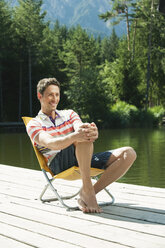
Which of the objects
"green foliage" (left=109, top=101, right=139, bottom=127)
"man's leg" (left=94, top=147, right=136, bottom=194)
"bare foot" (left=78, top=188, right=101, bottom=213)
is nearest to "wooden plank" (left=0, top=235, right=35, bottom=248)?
"bare foot" (left=78, top=188, right=101, bottom=213)

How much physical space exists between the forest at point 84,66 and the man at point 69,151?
74.0ft

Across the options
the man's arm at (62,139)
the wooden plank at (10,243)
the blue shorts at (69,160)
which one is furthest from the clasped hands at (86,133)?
the wooden plank at (10,243)

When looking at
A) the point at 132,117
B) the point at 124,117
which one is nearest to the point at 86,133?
the point at 124,117

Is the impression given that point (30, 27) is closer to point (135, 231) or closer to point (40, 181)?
point (40, 181)

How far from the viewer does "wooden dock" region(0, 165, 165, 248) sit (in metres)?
2.48

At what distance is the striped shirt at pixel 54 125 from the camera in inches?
134

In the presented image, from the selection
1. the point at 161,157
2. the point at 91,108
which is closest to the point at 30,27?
the point at 91,108

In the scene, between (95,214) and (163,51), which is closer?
(95,214)

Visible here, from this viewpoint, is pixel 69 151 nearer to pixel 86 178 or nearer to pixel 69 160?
pixel 69 160

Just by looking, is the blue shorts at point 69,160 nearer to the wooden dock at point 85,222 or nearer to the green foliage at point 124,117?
the wooden dock at point 85,222

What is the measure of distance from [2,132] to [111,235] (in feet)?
76.8

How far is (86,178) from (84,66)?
30.8m

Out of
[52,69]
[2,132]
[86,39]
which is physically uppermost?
[86,39]

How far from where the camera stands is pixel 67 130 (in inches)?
137
